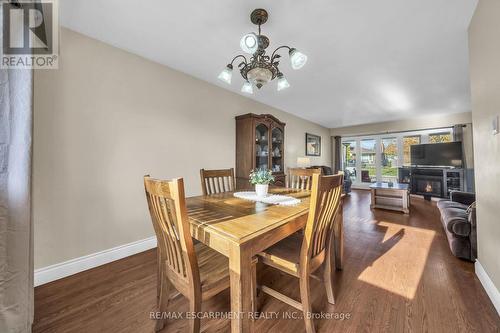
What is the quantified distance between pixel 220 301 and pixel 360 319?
1.00m

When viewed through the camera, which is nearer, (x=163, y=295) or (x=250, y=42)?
(x=163, y=295)

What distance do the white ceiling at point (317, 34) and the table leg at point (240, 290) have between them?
1.82m

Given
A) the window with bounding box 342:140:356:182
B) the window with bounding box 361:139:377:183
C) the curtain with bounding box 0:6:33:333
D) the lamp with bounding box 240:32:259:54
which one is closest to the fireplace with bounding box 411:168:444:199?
the window with bounding box 361:139:377:183

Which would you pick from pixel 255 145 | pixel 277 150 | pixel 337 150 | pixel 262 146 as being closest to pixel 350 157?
pixel 337 150

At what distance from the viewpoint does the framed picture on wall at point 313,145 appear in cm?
584

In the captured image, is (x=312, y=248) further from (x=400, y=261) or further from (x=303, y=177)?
(x=400, y=261)

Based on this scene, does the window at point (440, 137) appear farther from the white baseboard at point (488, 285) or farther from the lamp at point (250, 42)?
the lamp at point (250, 42)

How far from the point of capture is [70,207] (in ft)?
6.04

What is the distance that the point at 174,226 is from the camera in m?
1.05

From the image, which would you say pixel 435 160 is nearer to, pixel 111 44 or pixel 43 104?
pixel 111 44

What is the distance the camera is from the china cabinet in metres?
3.31

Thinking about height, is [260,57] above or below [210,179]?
above

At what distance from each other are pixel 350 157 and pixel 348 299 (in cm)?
651

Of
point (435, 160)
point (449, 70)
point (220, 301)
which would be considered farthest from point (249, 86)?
point (435, 160)
